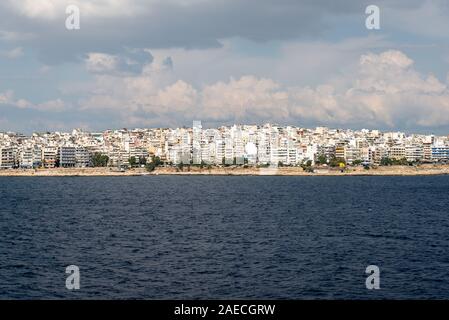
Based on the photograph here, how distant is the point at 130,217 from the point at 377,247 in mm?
34698

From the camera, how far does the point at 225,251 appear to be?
46531 mm

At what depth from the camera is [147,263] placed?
41.1 m

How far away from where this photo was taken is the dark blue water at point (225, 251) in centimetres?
3375

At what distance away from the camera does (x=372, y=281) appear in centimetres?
3456

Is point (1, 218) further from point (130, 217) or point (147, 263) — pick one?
point (147, 263)

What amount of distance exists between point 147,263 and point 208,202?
56.4 metres

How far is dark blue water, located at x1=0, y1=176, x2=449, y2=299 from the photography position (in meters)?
33.8

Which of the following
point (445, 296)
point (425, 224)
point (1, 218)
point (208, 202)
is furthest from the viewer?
point (208, 202)

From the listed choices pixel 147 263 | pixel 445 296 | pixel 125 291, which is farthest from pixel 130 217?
pixel 445 296
